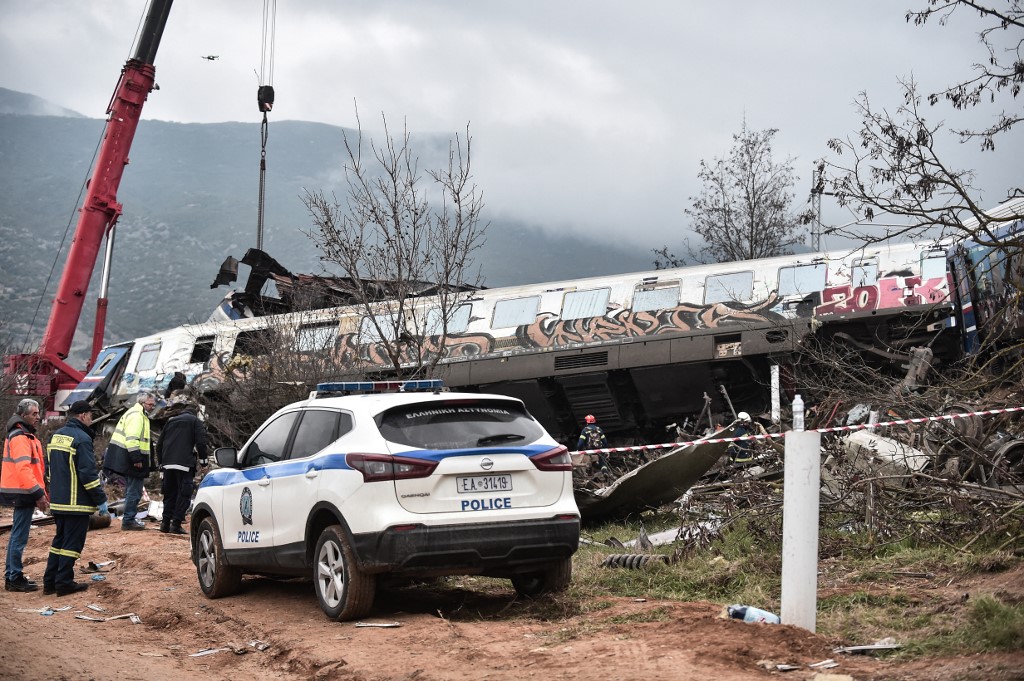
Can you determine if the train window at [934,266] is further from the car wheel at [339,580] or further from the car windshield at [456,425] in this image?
the car wheel at [339,580]

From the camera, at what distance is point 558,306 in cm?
2136

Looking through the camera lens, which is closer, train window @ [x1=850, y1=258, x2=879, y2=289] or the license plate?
the license plate

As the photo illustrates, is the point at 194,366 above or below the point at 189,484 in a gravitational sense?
above

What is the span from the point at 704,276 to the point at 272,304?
10145mm

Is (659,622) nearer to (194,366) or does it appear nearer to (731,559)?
(731,559)

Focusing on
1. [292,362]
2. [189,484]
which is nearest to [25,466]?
[189,484]

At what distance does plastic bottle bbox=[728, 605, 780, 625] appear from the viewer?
5.93 meters

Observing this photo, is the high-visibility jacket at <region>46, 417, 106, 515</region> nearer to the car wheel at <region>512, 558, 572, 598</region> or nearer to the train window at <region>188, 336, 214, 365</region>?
the car wheel at <region>512, 558, 572, 598</region>

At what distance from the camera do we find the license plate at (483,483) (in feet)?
22.7

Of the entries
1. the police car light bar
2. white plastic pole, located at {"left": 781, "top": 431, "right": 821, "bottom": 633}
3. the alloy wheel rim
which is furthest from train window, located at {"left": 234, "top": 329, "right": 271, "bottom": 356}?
white plastic pole, located at {"left": 781, "top": 431, "right": 821, "bottom": 633}

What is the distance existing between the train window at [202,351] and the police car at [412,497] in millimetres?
17156

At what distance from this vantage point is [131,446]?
1336 centimetres

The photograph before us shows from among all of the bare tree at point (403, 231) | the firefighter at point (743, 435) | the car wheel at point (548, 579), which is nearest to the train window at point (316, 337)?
the bare tree at point (403, 231)

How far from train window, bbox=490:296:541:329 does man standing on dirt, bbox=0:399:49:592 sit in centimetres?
1283
